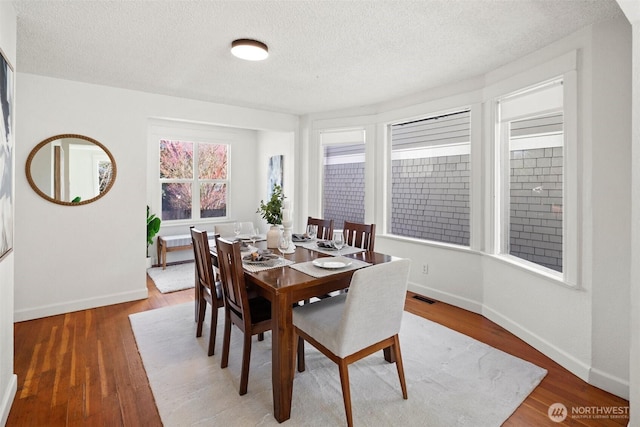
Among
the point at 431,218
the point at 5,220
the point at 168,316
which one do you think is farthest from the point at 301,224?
the point at 5,220

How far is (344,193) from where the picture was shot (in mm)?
4887

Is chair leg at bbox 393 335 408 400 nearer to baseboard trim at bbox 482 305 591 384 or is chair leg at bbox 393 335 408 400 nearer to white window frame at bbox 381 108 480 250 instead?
baseboard trim at bbox 482 305 591 384

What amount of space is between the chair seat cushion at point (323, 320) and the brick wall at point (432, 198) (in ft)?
6.85

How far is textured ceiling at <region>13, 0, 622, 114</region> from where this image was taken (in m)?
2.10

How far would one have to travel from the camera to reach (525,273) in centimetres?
283

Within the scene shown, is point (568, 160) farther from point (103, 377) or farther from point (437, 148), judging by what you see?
point (103, 377)

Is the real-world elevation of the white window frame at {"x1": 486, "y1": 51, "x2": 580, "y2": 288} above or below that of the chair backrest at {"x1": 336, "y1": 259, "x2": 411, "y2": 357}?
above

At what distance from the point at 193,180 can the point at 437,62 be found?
4566mm

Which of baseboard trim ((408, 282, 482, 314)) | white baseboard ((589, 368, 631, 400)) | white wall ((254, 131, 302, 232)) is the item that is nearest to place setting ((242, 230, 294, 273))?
baseboard trim ((408, 282, 482, 314))

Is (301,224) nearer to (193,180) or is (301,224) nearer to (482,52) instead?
(193,180)

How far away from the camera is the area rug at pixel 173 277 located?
436 centimetres

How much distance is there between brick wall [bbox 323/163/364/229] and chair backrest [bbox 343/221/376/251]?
4.28 feet

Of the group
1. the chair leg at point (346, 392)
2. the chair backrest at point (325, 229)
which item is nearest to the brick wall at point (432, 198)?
the chair backrest at point (325, 229)

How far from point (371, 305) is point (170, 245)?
→ 4.40m
